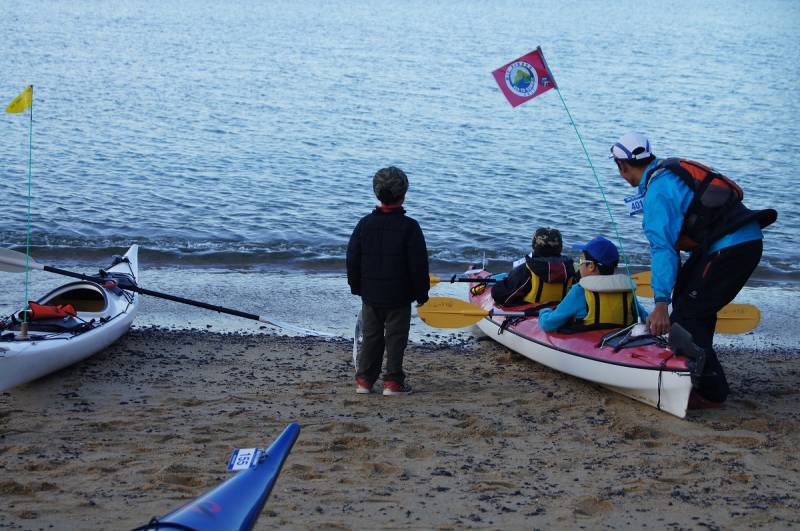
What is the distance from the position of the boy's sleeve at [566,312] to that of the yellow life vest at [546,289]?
0.52 m

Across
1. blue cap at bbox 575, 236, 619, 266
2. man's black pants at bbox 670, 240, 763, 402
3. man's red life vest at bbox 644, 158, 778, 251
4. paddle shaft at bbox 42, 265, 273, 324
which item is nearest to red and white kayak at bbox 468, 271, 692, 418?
man's black pants at bbox 670, 240, 763, 402

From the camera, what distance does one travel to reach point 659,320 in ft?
19.9

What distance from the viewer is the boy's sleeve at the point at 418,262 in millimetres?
6395

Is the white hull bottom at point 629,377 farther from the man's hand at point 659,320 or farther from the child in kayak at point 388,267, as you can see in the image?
the child in kayak at point 388,267

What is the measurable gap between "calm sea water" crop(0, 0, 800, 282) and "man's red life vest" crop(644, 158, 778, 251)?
21.7ft

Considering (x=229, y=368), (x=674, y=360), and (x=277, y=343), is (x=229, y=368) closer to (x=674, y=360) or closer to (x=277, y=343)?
(x=277, y=343)

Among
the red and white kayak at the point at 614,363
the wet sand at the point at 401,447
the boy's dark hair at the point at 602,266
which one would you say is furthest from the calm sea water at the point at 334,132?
the boy's dark hair at the point at 602,266

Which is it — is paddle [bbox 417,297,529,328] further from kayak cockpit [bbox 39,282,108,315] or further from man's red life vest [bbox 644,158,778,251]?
kayak cockpit [bbox 39,282,108,315]

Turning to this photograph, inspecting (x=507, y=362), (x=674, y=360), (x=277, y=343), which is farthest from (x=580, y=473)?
(x=277, y=343)

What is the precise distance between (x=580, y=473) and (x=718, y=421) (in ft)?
4.59

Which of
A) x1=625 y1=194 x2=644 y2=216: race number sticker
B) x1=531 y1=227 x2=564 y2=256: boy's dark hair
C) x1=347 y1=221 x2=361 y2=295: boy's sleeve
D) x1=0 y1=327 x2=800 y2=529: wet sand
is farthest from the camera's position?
x1=531 y1=227 x2=564 y2=256: boy's dark hair

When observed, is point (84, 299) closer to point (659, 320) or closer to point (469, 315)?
point (469, 315)

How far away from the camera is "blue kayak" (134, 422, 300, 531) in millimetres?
2996

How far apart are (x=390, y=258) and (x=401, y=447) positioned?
1373mm
